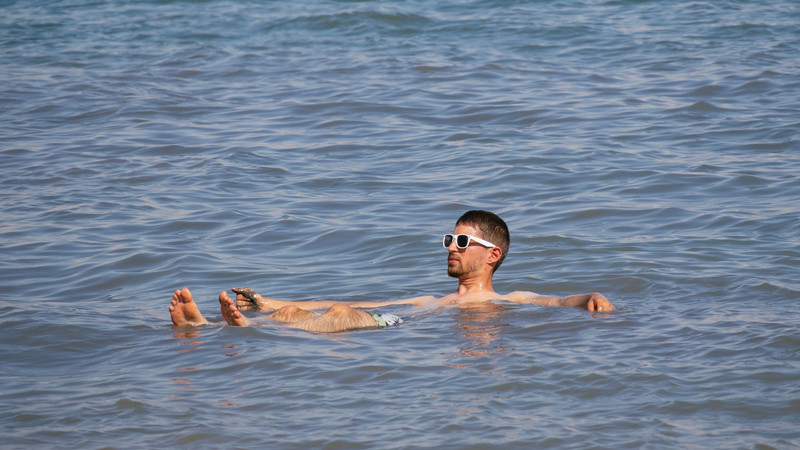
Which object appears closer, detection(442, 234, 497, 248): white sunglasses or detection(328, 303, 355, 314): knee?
detection(328, 303, 355, 314): knee

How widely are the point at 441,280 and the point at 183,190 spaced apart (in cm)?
396

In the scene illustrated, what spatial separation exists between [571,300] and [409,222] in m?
3.05

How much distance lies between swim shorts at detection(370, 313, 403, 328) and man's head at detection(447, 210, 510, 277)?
0.85 meters

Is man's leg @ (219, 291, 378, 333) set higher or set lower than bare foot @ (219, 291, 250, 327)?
lower

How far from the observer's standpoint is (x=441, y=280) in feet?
29.2

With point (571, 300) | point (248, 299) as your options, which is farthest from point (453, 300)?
point (248, 299)

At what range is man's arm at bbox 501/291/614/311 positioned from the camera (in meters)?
7.11

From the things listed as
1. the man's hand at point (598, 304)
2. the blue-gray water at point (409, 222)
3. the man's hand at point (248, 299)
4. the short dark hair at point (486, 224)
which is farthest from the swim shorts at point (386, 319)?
the man's hand at point (598, 304)

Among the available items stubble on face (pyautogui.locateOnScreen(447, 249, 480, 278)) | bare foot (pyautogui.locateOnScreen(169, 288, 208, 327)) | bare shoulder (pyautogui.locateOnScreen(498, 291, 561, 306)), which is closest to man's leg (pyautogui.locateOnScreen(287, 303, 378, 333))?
bare foot (pyautogui.locateOnScreen(169, 288, 208, 327))

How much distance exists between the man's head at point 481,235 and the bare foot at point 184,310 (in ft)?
6.95

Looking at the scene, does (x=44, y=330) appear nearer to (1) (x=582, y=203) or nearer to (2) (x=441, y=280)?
(2) (x=441, y=280)

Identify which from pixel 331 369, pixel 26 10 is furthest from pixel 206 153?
pixel 26 10

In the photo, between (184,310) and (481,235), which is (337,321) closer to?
(184,310)

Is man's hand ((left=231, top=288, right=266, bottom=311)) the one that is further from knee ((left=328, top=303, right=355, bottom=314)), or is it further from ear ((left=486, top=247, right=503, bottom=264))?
ear ((left=486, top=247, right=503, bottom=264))
